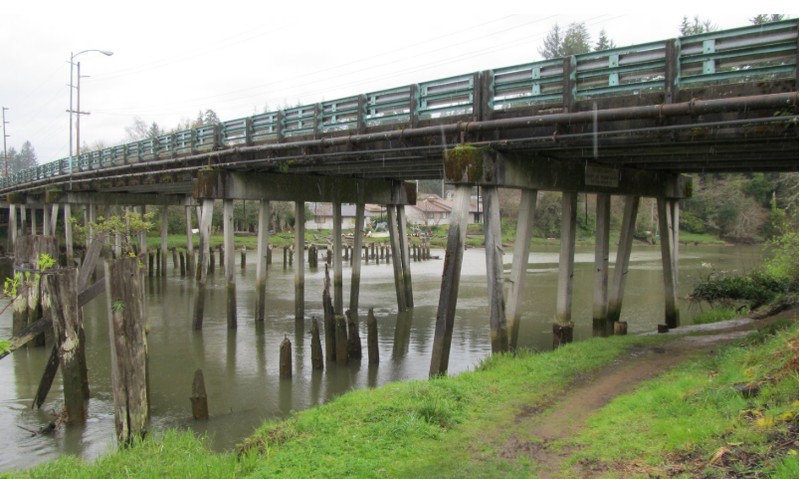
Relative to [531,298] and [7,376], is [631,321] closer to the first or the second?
[531,298]

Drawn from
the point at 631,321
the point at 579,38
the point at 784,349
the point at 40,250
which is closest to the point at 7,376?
the point at 40,250

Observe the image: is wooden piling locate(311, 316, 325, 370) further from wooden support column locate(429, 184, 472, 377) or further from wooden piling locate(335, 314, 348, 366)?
wooden support column locate(429, 184, 472, 377)

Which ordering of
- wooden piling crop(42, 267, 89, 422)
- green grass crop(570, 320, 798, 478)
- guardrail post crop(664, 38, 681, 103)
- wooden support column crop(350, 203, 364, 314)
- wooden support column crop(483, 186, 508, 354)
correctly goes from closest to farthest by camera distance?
green grass crop(570, 320, 798, 478) → guardrail post crop(664, 38, 681, 103) → wooden piling crop(42, 267, 89, 422) → wooden support column crop(483, 186, 508, 354) → wooden support column crop(350, 203, 364, 314)

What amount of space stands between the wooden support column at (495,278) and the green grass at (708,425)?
3431 millimetres

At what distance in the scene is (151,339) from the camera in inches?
699

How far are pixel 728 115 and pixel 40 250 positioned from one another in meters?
13.0

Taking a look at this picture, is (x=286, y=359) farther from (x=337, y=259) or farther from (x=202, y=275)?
(x=337, y=259)

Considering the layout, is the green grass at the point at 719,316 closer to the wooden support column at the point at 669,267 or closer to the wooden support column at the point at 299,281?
the wooden support column at the point at 669,267

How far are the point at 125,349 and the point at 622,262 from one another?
11.7 meters

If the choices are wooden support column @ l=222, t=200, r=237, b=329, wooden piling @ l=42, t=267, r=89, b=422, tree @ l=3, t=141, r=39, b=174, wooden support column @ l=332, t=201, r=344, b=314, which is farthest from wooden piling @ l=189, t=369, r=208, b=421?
tree @ l=3, t=141, r=39, b=174

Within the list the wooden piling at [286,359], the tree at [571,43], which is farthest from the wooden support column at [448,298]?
the tree at [571,43]

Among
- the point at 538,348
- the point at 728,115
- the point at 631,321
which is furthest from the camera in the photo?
the point at 631,321

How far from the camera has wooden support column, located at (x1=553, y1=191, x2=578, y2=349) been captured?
13180mm

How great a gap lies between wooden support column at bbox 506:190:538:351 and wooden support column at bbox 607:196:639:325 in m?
4.47
